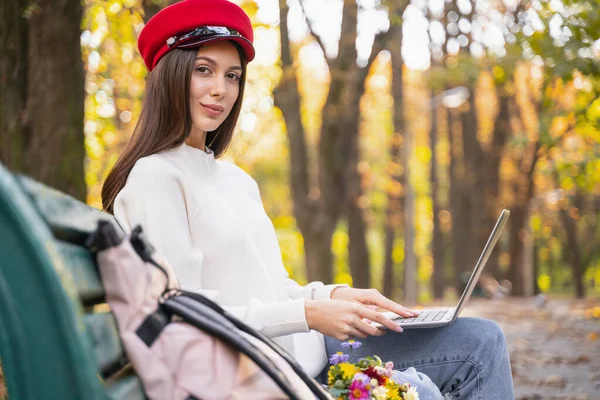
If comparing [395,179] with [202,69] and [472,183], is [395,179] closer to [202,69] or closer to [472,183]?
[472,183]

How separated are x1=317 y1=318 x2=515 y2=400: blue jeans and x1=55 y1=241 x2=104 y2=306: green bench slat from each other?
1.16m

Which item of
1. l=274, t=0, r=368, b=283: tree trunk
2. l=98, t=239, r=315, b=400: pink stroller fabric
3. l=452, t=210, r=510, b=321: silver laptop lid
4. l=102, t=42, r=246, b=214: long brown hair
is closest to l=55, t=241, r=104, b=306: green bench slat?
l=98, t=239, r=315, b=400: pink stroller fabric

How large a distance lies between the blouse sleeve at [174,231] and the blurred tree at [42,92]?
376cm

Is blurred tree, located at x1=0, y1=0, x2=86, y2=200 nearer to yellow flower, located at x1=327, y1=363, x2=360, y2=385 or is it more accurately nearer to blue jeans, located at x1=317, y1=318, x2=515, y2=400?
blue jeans, located at x1=317, y1=318, x2=515, y2=400

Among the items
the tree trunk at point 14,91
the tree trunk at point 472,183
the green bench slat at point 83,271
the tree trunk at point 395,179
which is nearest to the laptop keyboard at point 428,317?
the green bench slat at point 83,271

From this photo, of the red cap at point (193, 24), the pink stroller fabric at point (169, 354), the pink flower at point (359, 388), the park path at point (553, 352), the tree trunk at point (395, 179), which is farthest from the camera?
the tree trunk at point (395, 179)

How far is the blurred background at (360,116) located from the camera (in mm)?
5883

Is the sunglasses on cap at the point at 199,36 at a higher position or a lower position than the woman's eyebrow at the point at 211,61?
higher

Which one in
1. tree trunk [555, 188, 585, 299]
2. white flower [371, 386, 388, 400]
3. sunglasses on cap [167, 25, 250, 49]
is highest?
sunglasses on cap [167, 25, 250, 49]

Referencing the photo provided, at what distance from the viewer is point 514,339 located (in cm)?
851

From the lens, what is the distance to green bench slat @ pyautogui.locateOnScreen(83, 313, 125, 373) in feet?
4.65

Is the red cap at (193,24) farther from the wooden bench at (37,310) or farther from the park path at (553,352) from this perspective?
the park path at (553,352)

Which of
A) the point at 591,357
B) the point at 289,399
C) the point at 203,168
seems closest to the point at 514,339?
the point at 591,357

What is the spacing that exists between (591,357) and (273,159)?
20283mm
